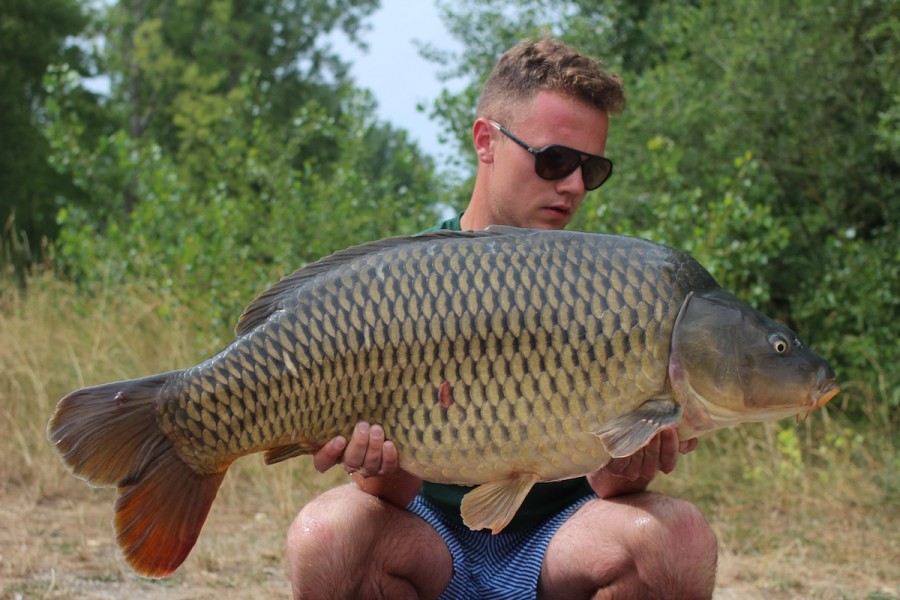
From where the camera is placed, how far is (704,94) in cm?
599

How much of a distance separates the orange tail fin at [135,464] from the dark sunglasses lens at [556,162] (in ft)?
3.18

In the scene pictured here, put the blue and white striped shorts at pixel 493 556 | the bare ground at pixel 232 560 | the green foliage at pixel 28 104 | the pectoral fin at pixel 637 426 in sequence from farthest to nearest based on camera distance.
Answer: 1. the green foliage at pixel 28 104
2. the bare ground at pixel 232 560
3. the blue and white striped shorts at pixel 493 556
4. the pectoral fin at pixel 637 426

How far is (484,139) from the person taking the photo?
249 centimetres

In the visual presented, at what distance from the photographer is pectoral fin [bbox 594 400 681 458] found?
1.64 m

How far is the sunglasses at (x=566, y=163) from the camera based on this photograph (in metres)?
2.29

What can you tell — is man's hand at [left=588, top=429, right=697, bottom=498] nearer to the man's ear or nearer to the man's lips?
the man's lips

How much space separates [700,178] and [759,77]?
0.66 m

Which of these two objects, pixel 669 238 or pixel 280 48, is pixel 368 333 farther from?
pixel 280 48

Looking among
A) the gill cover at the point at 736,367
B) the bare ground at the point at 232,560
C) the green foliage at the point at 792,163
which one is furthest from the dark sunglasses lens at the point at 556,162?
the green foliage at the point at 792,163

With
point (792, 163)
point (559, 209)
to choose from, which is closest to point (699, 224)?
point (792, 163)

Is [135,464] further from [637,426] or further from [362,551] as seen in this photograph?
[637,426]

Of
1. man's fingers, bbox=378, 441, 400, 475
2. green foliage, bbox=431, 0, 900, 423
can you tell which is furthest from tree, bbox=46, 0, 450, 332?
man's fingers, bbox=378, 441, 400, 475

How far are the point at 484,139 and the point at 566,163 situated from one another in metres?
0.27

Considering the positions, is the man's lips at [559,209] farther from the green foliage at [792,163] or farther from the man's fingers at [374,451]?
the green foliage at [792,163]
